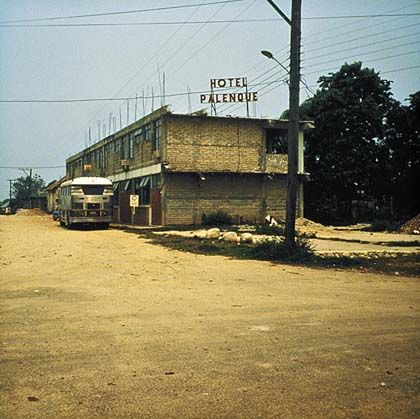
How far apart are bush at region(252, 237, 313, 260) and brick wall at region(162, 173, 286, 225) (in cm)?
1682

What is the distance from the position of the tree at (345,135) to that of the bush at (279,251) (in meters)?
22.0

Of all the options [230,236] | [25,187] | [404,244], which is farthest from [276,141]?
[25,187]

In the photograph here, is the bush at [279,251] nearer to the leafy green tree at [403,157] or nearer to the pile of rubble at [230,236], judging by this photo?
the pile of rubble at [230,236]

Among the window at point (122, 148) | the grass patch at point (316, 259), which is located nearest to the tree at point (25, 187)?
the window at point (122, 148)

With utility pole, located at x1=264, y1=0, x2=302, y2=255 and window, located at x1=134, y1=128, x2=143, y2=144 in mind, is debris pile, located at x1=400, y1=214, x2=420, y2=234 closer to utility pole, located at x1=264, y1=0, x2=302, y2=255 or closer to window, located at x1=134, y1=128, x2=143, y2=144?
utility pole, located at x1=264, y1=0, x2=302, y2=255

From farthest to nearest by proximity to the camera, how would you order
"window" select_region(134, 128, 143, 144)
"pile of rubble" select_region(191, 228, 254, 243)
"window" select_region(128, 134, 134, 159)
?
"window" select_region(128, 134, 134, 159) < "window" select_region(134, 128, 143, 144) < "pile of rubble" select_region(191, 228, 254, 243)

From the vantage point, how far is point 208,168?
3312 cm

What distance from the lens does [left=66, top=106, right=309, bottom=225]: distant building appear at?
32.6 m

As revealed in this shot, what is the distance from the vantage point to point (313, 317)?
730 cm

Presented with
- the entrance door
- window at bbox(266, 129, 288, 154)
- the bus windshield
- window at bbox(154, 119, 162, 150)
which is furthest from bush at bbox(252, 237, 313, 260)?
window at bbox(266, 129, 288, 154)

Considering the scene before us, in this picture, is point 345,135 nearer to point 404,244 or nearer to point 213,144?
point 213,144

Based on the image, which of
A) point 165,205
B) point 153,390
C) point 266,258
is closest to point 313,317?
point 153,390

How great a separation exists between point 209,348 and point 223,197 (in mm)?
28277

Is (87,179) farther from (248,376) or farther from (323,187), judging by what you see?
(248,376)
